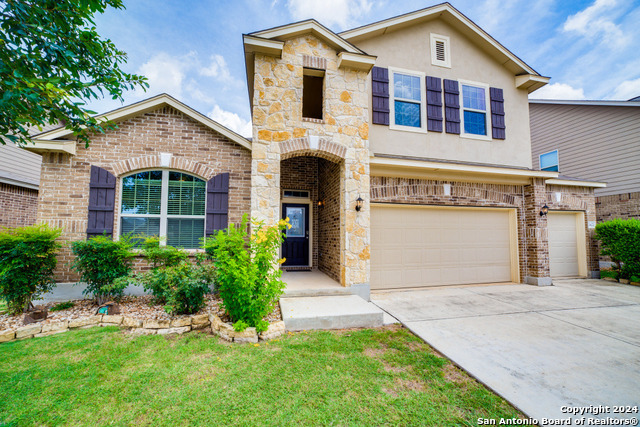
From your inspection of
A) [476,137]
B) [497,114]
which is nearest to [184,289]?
[476,137]

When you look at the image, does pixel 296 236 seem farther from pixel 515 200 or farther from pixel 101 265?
→ pixel 515 200

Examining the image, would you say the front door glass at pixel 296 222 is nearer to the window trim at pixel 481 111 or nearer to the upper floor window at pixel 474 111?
the window trim at pixel 481 111

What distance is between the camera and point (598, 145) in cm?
1001

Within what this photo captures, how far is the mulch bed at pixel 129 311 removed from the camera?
4121 mm

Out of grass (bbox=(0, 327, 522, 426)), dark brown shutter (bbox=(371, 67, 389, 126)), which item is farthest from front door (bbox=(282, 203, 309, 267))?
grass (bbox=(0, 327, 522, 426))

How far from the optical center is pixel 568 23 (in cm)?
1045

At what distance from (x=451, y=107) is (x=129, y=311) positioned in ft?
29.4

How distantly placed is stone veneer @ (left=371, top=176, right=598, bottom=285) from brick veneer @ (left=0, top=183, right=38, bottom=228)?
10965 mm

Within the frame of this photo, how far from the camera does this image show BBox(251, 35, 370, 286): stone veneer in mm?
5383

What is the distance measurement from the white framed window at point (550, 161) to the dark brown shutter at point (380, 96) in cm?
935

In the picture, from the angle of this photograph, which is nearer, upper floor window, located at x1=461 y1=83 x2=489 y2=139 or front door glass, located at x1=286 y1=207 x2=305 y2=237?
upper floor window, located at x1=461 y1=83 x2=489 y2=139

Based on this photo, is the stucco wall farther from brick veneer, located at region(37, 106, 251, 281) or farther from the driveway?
the driveway

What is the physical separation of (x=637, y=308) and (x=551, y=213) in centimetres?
362

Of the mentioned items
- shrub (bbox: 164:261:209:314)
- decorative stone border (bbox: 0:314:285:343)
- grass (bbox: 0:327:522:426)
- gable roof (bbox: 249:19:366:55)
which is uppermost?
gable roof (bbox: 249:19:366:55)
